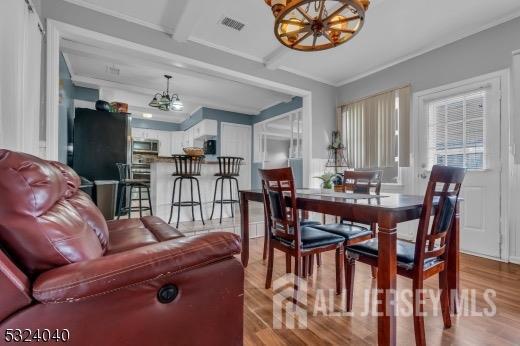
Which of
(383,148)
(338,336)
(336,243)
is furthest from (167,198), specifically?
(383,148)

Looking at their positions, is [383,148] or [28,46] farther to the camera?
[383,148]

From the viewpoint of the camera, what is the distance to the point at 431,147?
11.2 feet

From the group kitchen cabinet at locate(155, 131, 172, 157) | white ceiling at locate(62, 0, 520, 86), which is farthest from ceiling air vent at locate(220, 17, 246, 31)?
kitchen cabinet at locate(155, 131, 172, 157)

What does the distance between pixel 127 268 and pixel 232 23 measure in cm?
298

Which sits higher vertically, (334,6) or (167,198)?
(334,6)

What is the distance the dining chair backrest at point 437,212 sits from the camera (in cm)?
129

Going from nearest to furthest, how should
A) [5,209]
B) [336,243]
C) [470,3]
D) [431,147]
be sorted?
[5,209], [336,243], [470,3], [431,147]

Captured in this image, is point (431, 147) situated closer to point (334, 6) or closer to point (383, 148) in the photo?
point (383, 148)

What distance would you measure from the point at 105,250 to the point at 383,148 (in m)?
3.87

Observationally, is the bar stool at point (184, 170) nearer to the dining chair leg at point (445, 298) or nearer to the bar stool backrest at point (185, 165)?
the bar stool backrest at point (185, 165)

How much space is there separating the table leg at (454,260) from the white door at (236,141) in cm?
507

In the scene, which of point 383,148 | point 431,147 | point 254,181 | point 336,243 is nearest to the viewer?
point 336,243

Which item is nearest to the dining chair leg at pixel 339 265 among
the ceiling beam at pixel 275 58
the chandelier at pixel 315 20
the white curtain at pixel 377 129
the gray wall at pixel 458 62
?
the chandelier at pixel 315 20

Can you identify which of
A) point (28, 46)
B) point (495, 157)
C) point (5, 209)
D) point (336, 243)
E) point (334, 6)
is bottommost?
point (336, 243)
